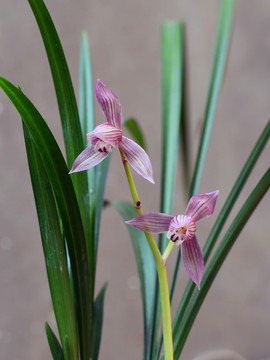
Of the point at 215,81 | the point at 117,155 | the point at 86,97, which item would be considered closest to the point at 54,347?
the point at 86,97

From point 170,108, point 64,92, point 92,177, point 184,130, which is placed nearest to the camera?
point 64,92

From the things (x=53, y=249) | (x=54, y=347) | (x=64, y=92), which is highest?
(x=64, y=92)

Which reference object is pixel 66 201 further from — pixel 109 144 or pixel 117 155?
pixel 117 155

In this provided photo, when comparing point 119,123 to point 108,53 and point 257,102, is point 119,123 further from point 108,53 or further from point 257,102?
point 257,102

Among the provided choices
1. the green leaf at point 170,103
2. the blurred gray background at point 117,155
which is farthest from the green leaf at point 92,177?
the blurred gray background at point 117,155

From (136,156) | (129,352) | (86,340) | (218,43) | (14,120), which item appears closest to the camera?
(136,156)

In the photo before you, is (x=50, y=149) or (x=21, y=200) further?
(x=21, y=200)

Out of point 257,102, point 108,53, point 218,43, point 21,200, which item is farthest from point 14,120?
point 257,102
